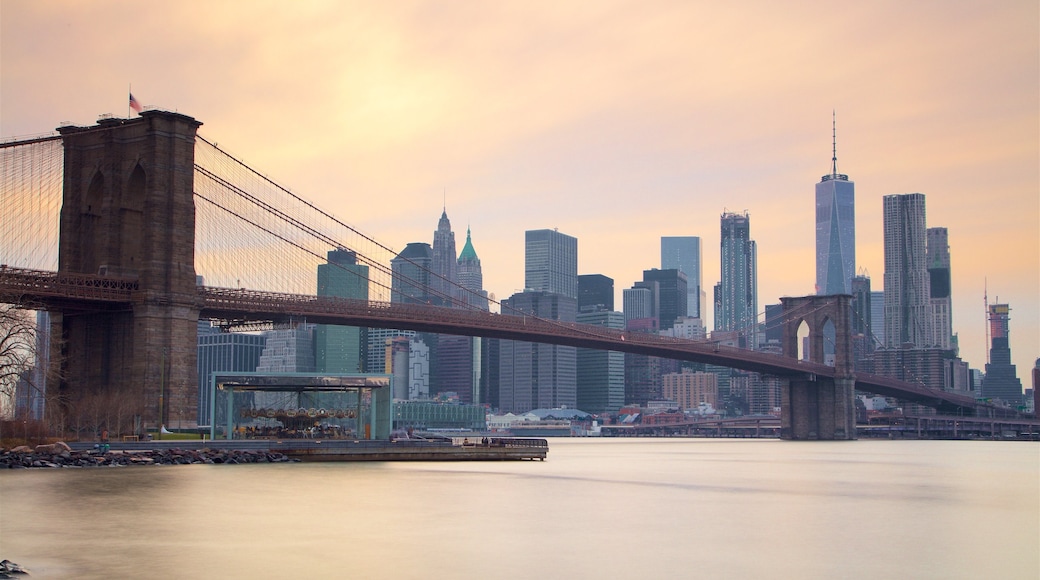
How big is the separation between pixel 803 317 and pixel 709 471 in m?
81.8

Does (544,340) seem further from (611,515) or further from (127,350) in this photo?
(611,515)

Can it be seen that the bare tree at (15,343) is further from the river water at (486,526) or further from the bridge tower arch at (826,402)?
the bridge tower arch at (826,402)

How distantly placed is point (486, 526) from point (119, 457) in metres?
25.2

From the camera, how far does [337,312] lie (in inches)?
2889

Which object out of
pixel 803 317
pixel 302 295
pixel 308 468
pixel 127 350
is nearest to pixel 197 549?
pixel 308 468

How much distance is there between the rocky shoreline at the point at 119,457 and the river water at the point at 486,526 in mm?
2493

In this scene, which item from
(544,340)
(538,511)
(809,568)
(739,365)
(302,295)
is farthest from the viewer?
(739,365)

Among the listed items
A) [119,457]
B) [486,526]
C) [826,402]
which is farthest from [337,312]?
[826,402]

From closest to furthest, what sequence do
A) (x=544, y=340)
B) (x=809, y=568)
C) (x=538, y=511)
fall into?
(x=809, y=568), (x=538, y=511), (x=544, y=340)

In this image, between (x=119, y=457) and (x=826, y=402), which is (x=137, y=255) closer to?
(x=119, y=457)

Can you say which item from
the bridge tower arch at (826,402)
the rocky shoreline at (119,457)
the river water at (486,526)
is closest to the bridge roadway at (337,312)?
the rocky shoreline at (119,457)

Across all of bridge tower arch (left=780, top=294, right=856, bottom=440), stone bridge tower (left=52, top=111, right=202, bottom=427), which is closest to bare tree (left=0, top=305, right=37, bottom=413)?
stone bridge tower (left=52, top=111, right=202, bottom=427)

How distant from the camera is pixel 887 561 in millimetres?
28516

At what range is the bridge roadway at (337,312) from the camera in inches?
2405
